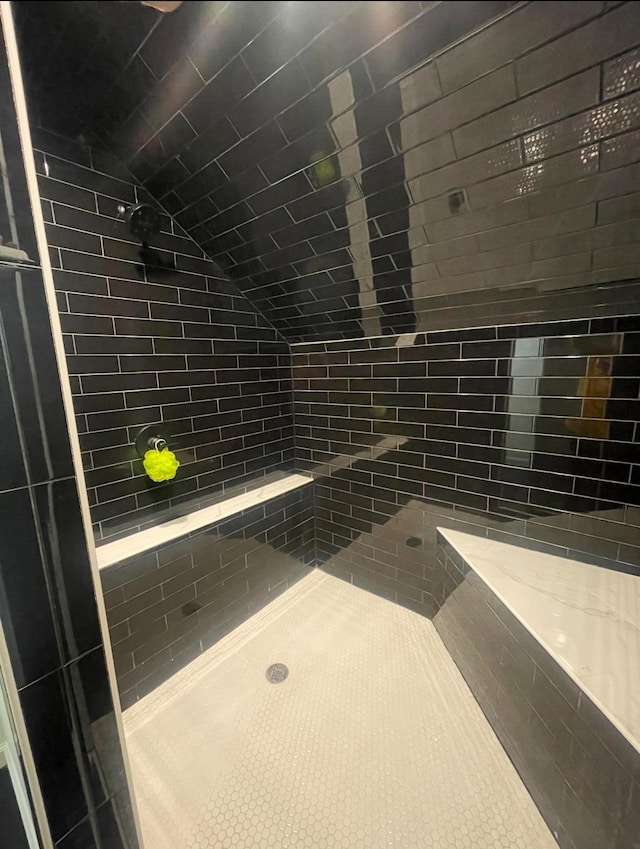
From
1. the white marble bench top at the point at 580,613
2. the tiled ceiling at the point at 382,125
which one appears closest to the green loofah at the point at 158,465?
the tiled ceiling at the point at 382,125

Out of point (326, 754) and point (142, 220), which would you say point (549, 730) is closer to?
point (326, 754)

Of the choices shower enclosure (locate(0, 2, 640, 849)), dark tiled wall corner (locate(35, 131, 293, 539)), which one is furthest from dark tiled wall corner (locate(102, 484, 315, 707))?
dark tiled wall corner (locate(35, 131, 293, 539))

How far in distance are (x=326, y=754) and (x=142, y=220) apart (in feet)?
7.18

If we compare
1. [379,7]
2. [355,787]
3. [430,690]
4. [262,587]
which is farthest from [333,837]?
[379,7]

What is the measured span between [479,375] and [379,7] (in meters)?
1.21

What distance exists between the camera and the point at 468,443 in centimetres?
149

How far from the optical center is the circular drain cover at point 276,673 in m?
1.40

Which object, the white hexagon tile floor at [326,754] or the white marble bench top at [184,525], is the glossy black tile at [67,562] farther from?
the white hexagon tile floor at [326,754]

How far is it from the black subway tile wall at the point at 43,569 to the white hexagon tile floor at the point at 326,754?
51 centimetres

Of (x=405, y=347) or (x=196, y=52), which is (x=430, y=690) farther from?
(x=196, y=52)

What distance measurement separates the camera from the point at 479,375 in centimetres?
141

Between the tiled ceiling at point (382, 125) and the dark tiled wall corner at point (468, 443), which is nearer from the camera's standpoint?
the tiled ceiling at point (382, 125)

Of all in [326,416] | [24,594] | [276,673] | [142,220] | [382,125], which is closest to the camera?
[24,594]

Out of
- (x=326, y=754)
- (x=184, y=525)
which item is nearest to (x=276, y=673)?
(x=326, y=754)
